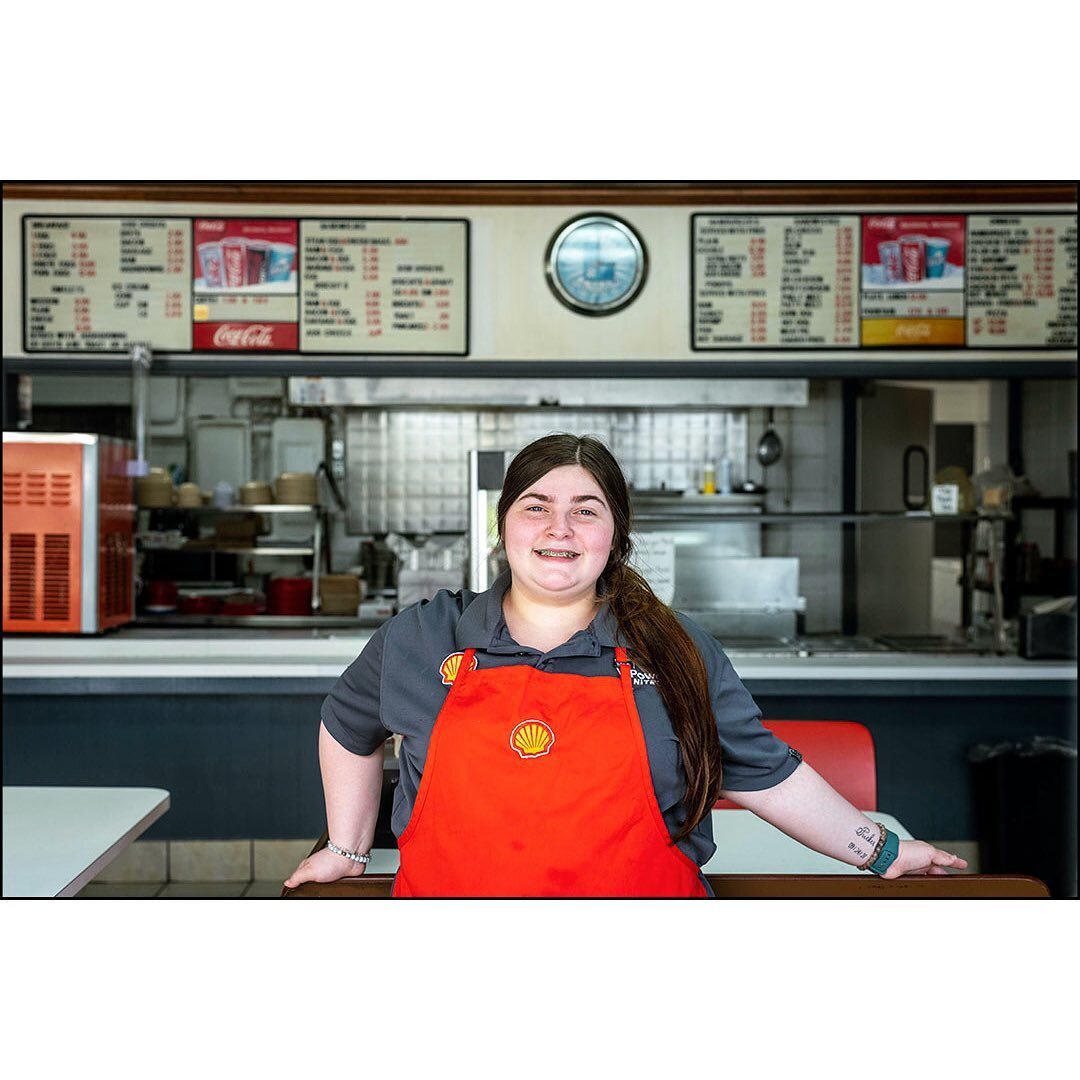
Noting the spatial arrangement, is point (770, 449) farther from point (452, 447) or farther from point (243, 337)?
point (243, 337)

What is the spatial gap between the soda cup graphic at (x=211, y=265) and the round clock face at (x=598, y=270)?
4.13ft

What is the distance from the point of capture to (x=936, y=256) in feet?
13.8

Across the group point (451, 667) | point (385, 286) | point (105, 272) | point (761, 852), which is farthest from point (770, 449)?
point (451, 667)

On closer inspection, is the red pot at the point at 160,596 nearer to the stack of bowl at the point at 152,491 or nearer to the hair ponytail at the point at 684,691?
the stack of bowl at the point at 152,491

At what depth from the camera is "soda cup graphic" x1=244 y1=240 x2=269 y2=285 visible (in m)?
4.20

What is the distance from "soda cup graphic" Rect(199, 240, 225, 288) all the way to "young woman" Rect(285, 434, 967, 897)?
2.88 metres

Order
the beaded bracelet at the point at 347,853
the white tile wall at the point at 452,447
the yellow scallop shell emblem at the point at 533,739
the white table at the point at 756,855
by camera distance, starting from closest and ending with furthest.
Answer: the yellow scallop shell emblem at the point at 533,739 < the beaded bracelet at the point at 347,853 < the white table at the point at 756,855 < the white tile wall at the point at 452,447

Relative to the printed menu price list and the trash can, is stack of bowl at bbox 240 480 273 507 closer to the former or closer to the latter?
the printed menu price list

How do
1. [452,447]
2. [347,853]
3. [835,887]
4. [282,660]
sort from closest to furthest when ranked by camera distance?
[835,887], [347,853], [282,660], [452,447]

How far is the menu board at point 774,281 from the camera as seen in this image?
421 centimetres

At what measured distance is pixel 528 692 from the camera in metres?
1.60

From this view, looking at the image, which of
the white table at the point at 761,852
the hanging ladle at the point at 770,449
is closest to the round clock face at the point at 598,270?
the hanging ladle at the point at 770,449

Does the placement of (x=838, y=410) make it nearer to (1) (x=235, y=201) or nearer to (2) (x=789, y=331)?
(2) (x=789, y=331)

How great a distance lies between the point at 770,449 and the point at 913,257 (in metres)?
2.06
